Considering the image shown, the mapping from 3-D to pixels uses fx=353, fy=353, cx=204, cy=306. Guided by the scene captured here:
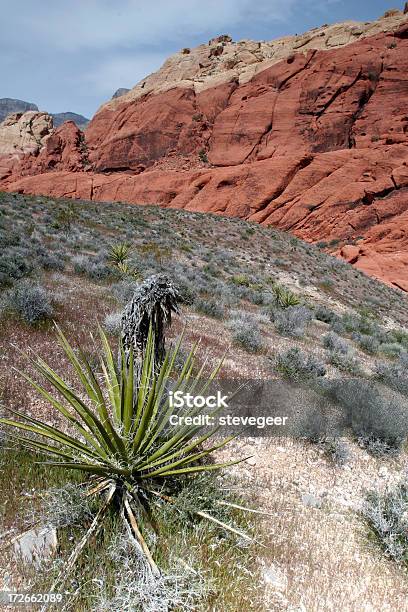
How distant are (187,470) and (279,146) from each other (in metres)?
41.9

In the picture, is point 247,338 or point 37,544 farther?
point 247,338

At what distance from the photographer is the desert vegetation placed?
226cm

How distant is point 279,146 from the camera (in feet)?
128

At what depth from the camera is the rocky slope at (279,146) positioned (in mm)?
32750

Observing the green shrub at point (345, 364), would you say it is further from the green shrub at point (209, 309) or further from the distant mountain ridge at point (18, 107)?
the distant mountain ridge at point (18, 107)

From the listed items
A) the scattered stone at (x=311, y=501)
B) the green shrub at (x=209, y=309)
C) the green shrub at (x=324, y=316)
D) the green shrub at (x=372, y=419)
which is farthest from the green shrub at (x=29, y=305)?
the green shrub at (x=324, y=316)

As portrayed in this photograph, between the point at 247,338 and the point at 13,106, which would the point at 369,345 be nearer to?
the point at 247,338

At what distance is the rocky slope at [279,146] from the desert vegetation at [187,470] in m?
22.5

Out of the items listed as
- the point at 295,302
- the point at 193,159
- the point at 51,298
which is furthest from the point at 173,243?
the point at 193,159

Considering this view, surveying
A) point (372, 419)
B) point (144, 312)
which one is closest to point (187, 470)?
point (144, 312)

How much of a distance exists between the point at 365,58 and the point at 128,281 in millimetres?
42945

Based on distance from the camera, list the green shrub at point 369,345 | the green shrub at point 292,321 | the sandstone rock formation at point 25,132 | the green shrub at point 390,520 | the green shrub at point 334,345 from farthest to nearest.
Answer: the sandstone rock formation at point 25,132, the green shrub at point 369,345, the green shrub at point 292,321, the green shrub at point 334,345, the green shrub at point 390,520

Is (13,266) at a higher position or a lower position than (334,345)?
higher

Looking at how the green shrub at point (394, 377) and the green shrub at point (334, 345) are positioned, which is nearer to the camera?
the green shrub at point (394, 377)
